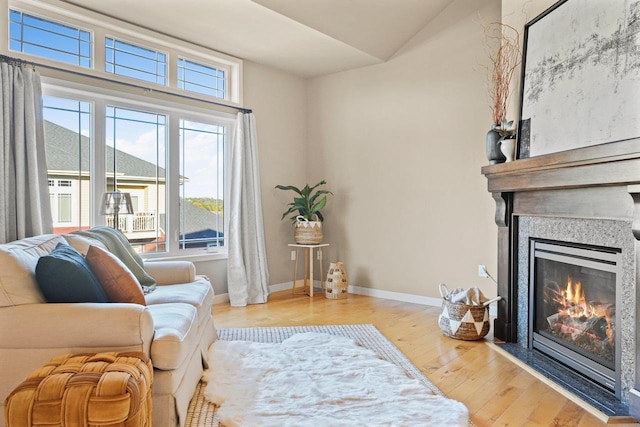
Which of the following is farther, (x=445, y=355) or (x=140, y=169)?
(x=140, y=169)

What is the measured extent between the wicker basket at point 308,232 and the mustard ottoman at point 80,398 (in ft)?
10.9

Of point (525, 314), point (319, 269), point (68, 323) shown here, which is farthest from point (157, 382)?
point (319, 269)

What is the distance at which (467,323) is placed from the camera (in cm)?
326

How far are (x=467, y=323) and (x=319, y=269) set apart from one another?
2504mm

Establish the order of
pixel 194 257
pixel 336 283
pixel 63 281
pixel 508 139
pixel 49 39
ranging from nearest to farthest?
pixel 63 281 < pixel 508 139 < pixel 49 39 < pixel 194 257 < pixel 336 283

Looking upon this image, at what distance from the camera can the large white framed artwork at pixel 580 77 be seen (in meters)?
2.18

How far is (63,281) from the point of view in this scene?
1992 mm

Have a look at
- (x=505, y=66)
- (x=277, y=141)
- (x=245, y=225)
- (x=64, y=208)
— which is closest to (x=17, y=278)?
(x=64, y=208)

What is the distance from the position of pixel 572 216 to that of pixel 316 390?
1.80 metres

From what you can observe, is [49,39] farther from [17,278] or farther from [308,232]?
[308,232]

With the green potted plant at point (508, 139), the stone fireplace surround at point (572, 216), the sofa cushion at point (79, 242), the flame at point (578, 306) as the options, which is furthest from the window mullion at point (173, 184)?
the flame at point (578, 306)

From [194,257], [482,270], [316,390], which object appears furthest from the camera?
[194,257]

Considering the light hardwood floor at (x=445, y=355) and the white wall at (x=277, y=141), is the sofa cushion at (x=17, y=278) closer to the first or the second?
the light hardwood floor at (x=445, y=355)

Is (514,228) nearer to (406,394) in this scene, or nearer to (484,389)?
(484,389)
